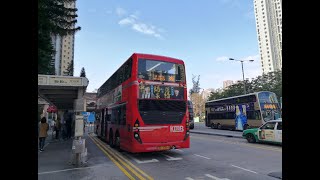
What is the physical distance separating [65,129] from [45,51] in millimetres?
7567

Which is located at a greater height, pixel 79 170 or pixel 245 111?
pixel 245 111

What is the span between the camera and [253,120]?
25.6 meters

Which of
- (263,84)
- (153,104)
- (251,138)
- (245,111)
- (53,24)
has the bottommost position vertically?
(251,138)

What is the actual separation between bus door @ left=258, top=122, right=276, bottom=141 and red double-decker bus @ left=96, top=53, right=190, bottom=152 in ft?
20.9

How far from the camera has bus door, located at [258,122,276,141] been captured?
616 inches

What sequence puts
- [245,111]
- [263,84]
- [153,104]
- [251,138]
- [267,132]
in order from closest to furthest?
[153,104]
[267,132]
[251,138]
[245,111]
[263,84]

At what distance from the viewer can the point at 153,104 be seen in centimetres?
1148

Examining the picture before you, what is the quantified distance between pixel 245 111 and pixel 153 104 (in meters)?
17.8

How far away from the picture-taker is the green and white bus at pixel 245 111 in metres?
24.8

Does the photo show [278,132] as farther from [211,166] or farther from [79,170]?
[79,170]

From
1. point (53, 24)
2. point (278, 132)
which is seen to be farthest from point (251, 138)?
point (53, 24)

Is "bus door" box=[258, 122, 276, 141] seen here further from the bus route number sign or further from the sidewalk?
the sidewalk
